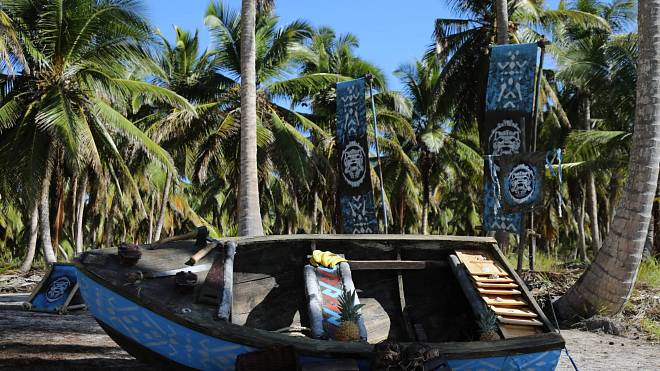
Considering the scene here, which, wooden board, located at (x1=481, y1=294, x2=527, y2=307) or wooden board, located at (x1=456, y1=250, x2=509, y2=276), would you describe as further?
wooden board, located at (x1=456, y1=250, x2=509, y2=276)

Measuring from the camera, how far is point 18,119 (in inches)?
659

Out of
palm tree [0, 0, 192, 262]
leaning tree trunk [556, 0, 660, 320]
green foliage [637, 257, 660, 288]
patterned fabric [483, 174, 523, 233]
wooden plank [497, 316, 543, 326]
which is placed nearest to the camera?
wooden plank [497, 316, 543, 326]

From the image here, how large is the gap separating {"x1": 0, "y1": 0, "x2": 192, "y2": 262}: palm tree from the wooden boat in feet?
32.5

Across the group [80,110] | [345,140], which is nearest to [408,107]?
[345,140]

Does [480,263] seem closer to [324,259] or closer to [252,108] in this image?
[324,259]

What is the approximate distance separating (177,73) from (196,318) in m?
21.5

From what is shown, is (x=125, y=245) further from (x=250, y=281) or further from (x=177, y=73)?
(x=177, y=73)

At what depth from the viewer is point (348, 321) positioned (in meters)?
5.76

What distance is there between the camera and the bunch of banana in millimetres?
7254

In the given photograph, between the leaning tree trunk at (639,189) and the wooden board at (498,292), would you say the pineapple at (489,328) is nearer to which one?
the wooden board at (498,292)

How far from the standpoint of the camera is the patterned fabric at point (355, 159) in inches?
586

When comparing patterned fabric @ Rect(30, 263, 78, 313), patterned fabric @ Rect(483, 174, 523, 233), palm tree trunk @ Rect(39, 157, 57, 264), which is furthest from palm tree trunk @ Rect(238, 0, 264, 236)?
palm tree trunk @ Rect(39, 157, 57, 264)

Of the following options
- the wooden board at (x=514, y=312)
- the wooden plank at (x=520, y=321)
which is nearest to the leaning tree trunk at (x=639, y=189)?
the wooden board at (x=514, y=312)

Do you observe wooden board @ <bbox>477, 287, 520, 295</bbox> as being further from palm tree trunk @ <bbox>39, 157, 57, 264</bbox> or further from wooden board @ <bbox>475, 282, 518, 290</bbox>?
palm tree trunk @ <bbox>39, 157, 57, 264</bbox>
